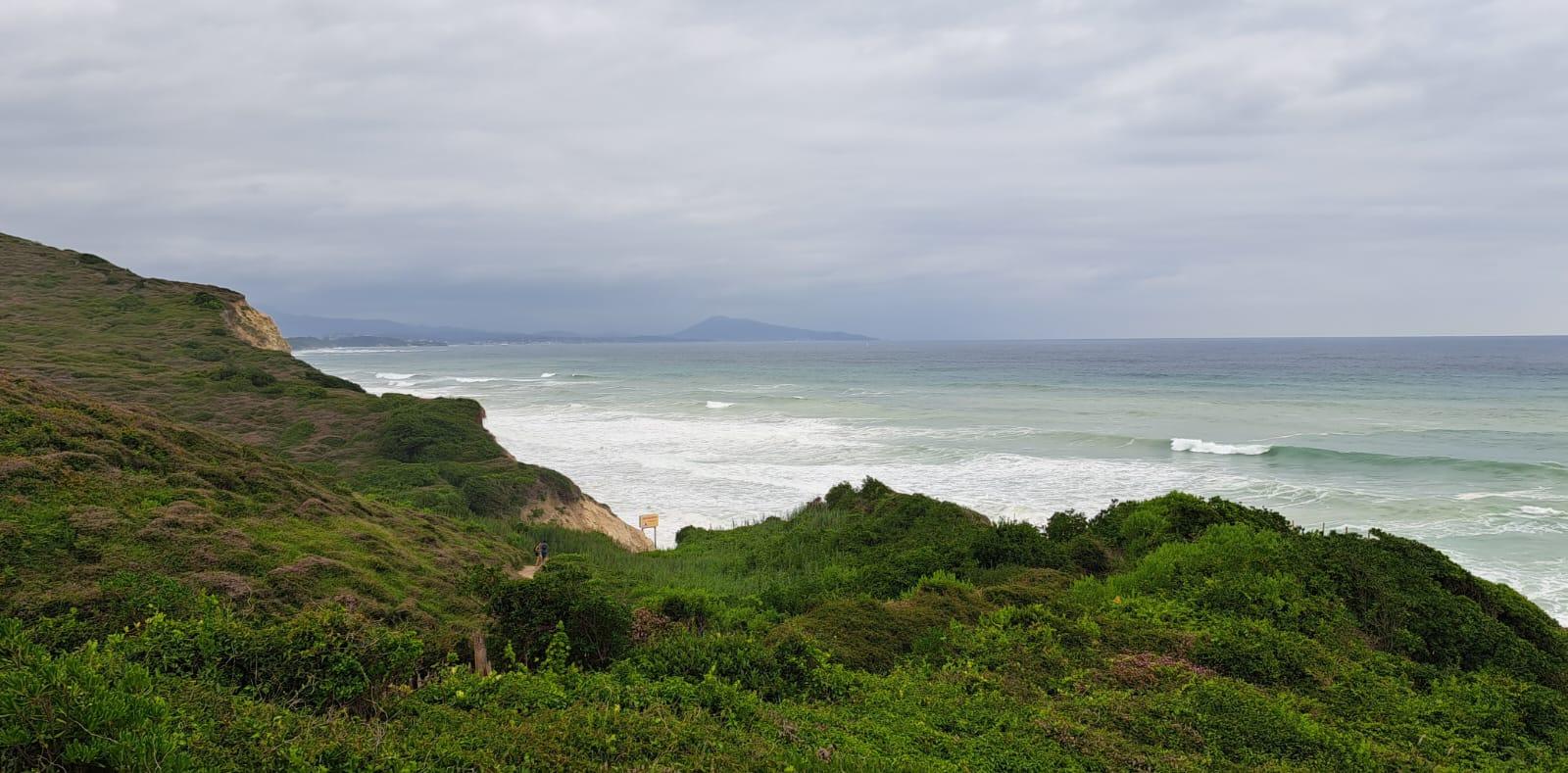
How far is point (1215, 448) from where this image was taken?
34625 mm

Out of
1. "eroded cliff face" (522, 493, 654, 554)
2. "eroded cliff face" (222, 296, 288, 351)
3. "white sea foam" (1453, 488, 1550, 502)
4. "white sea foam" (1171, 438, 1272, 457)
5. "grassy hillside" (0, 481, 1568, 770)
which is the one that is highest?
"eroded cliff face" (222, 296, 288, 351)

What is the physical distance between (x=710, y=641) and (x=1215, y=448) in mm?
33866

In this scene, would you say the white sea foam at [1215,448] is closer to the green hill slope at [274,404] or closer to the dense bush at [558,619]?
the green hill slope at [274,404]

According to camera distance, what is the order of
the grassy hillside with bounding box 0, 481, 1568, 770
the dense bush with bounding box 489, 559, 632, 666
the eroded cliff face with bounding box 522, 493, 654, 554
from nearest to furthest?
the grassy hillside with bounding box 0, 481, 1568, 770 < the dense bush with bounding box 489, 559, 632, 666 < the eroded cliff face with bounding box 522, 493, 654, 554

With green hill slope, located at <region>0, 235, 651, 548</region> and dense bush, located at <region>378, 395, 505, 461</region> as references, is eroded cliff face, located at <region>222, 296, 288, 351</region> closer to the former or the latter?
green hill slope, located at <region>0, 235, 651, 548</region>

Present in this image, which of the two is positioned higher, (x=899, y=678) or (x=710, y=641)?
(x=710, y=641)

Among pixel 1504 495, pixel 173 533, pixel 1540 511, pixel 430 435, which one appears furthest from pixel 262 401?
pixel 1504 495

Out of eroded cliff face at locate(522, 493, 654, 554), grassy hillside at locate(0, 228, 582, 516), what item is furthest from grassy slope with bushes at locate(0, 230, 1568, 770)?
grassy hillside at locate(0, 228, 582, 516)

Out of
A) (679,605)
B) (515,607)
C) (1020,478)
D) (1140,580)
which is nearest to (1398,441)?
→ (1020,478)

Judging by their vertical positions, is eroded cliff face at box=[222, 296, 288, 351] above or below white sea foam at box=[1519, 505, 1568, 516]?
above

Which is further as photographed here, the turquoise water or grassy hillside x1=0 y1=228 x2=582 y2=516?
the turquoise water

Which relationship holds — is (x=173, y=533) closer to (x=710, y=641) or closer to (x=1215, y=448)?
(x=710, y=641)

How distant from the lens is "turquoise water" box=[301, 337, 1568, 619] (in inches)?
934

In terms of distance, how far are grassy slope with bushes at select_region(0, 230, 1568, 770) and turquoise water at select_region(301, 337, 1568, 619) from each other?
29.2 ft
